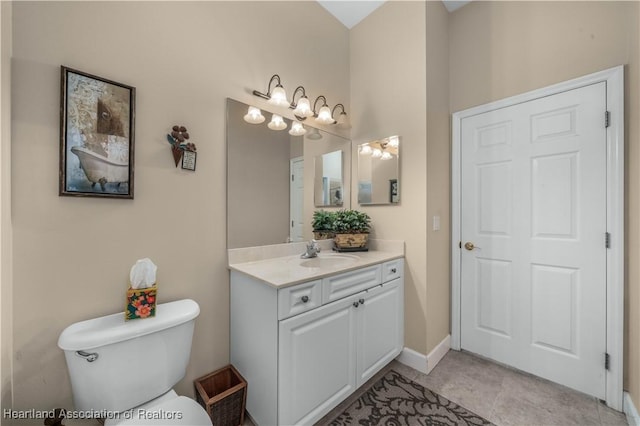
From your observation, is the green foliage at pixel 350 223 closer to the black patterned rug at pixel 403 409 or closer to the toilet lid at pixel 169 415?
the black patterned rug at pixel 403 409

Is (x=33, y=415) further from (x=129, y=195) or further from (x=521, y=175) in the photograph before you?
(x=521, y=175)

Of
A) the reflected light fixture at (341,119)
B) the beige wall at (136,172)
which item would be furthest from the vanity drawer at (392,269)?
the reflected light fixture at (341,119)

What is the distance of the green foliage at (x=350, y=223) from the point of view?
2.08 m

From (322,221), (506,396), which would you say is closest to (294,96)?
(322,221)

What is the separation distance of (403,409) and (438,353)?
0.65 metres

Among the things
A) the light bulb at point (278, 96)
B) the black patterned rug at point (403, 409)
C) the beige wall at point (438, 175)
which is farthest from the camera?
the beige wall at point (438, 175)

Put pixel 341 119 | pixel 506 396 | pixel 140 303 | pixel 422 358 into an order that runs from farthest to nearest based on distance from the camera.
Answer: pixel 341 119
pixel 422 358
pixel 506 396
pixel 140 303

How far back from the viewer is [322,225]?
6.93 ft

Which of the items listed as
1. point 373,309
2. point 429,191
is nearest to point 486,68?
point 429,191

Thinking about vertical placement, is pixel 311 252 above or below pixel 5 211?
below

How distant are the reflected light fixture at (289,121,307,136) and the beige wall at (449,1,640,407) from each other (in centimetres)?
135

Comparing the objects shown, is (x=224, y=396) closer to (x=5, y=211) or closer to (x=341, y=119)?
(x=5, y=211)

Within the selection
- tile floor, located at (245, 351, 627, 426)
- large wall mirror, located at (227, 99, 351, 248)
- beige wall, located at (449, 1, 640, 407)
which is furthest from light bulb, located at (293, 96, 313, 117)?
tile floor, located at (245, 351, 627, 426)

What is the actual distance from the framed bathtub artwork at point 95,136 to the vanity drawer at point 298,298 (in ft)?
2.89
